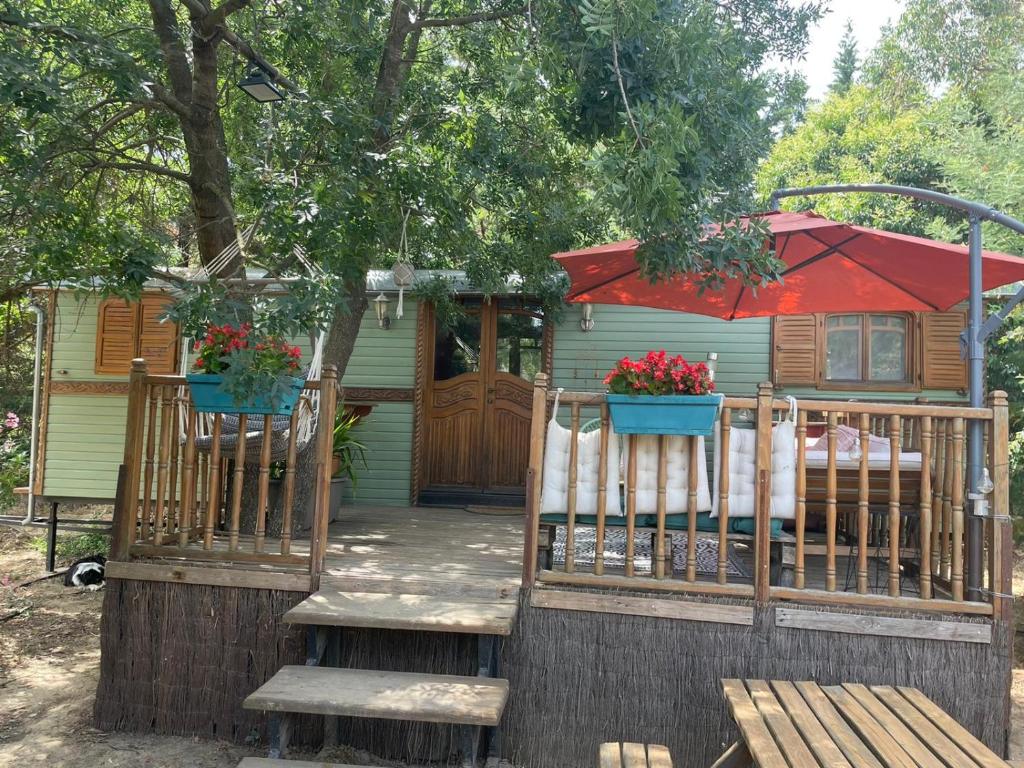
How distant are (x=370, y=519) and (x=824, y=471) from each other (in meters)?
3.40

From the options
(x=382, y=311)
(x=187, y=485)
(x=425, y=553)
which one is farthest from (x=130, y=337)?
(x=425, y=553)

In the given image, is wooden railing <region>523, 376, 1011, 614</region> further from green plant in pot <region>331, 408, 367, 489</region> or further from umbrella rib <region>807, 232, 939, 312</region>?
green plant in pot <region>331, 408, 367, 489</region>

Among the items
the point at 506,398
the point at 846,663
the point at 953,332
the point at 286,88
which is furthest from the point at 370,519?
the point at 953,332

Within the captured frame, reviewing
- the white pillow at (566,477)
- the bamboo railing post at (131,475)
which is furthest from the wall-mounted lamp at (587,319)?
the bamboo railing post at (131,475)

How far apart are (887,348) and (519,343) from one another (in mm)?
3219

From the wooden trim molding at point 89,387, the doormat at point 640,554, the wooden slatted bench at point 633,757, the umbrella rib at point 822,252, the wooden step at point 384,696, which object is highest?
the umbrella rib at point 822,252

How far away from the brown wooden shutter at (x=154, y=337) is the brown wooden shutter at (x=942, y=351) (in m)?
6.66

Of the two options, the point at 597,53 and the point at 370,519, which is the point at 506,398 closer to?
the point at 370,519

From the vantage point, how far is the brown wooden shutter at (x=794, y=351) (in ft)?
21.8

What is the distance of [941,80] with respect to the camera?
13.0 metres

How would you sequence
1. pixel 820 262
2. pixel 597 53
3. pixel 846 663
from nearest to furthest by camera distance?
pixel 846 663 → pixel 597 53 → pixel 820 262

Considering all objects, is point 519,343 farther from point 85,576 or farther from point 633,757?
point 633,757

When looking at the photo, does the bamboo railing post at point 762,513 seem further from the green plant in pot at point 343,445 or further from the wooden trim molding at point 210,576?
the green plant in pot at point 343,445

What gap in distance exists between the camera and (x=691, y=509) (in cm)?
347
